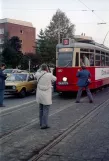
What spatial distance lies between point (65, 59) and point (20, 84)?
9.75 ft

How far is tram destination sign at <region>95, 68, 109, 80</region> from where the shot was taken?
20.8 meters


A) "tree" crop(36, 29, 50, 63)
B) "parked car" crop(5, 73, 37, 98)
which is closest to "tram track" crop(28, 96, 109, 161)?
"parked car" crop(5, 73, 37, 98)

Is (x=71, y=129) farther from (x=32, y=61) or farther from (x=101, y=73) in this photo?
(x=32, y=61)

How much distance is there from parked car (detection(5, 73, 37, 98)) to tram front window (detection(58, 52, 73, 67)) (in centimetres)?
261

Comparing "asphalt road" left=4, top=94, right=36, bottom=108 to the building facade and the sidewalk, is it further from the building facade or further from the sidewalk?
the building facade

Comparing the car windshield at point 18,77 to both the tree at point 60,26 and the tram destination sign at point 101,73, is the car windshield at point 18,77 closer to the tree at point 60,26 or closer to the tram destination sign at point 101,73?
the tram destination sign at point 101,73

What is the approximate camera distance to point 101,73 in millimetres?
22078

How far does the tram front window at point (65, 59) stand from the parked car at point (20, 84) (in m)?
2.61

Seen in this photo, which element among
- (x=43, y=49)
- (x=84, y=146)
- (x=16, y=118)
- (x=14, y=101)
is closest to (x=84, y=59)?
(x=14, y=101)

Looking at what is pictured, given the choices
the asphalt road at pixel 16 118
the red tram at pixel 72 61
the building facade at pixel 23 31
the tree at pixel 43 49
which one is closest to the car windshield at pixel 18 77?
the red tram at pixel 72 61

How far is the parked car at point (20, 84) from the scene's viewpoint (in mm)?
19377

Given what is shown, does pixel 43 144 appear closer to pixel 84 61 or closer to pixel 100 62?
pixel 84 61

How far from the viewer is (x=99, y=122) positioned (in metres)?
10.7

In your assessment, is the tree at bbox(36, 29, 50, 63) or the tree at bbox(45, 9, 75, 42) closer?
the tree at bbox(36, 29, 50, 63)
